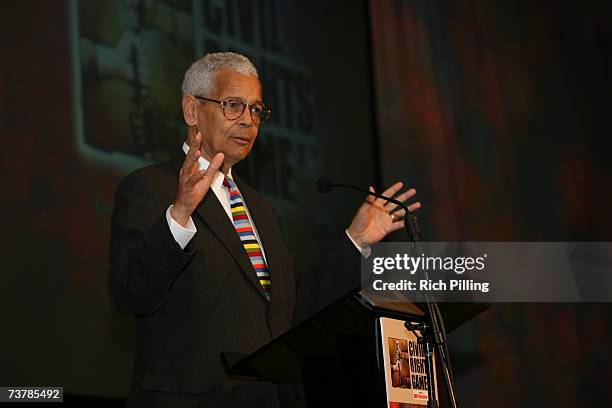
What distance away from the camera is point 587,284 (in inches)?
181

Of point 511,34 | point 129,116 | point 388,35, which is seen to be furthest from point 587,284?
point 129,116

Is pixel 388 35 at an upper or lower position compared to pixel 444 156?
upper

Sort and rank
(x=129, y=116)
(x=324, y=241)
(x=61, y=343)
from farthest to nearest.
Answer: (x=324, y=241)
(x=129, y=116)
(x=61, y=343)

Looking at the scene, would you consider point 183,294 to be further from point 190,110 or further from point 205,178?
point 190,110

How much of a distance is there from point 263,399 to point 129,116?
6.50 ft

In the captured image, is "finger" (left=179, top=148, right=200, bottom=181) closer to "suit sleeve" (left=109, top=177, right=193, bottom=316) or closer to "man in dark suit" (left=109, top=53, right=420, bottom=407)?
"man in dark suit" (left=109, top=53, right=420, bottom=407)

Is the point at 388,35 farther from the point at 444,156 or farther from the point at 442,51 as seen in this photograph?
the point at 444,156

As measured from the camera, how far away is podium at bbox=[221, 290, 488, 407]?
2184 millimetres

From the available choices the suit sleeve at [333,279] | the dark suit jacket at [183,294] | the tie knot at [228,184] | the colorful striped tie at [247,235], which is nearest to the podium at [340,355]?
the dark suit jacket at [183,294]

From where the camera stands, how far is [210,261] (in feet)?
8.77

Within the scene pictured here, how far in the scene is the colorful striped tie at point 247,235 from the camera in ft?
9.26

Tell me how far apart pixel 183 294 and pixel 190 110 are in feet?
2.44

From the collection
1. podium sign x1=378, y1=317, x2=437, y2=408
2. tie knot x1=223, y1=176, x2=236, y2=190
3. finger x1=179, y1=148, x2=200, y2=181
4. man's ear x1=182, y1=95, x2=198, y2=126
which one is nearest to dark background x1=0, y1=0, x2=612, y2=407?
man's ear x1=182, y1=95, x2=198, y2=126

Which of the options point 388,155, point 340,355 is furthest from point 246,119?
point 388,155
